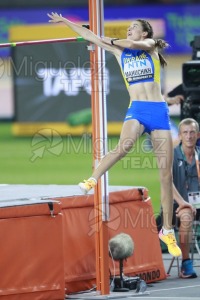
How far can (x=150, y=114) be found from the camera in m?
8.77

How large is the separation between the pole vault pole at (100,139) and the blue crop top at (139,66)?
0.63 m

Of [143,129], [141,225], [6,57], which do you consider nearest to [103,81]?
[143,129]

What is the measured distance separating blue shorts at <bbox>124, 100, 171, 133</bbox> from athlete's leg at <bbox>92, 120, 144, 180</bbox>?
0.05 metres

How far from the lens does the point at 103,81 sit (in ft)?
31.2

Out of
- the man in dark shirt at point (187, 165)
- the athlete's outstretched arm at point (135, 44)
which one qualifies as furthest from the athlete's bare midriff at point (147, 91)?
the man in dark shirt at point (187, 165)

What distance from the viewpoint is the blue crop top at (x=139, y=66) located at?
345 inches

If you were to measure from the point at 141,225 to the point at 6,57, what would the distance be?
→ 801 inches

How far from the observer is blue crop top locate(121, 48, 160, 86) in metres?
8.77

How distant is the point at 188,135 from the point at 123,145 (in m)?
2.57

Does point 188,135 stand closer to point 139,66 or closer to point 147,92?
point 147,92

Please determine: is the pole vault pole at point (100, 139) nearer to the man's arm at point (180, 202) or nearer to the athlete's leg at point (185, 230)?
the athlete's leg at point (185, 230)

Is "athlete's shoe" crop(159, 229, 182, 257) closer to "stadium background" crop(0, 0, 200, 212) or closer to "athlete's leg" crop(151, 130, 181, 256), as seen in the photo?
"athlete's leg" crop(151, 130, 181, 256)

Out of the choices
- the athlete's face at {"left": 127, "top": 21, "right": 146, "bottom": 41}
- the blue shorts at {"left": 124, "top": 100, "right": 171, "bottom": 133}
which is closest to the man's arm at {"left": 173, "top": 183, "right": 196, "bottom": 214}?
the blue shorts at {"left": 124, "top": 100, "right": 171, "bottom": 133}

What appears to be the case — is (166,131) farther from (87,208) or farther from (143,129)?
(87,208)
